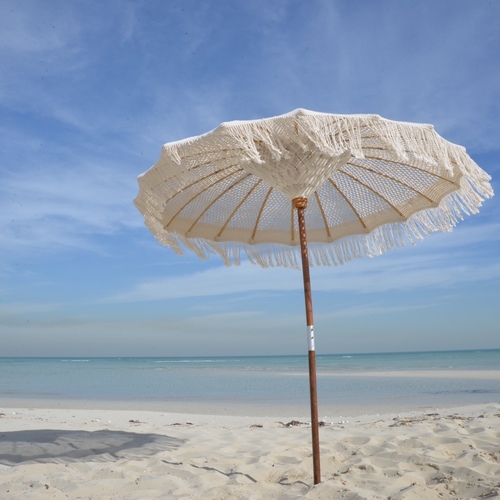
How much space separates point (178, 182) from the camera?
3.90m

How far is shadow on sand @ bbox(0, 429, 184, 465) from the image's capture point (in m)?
4.63

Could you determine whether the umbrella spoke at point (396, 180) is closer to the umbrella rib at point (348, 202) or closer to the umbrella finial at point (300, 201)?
the umbrella rib at point (348, 202)

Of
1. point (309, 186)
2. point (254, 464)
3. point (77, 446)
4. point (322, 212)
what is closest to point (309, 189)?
point (309, 186)

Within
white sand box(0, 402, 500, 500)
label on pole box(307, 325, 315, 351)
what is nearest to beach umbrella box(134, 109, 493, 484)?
label on pole box(307, 325, 315, 351)

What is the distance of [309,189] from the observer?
407 cm

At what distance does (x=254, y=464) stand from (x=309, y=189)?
243cm

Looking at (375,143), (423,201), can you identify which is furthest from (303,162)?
(423,201)

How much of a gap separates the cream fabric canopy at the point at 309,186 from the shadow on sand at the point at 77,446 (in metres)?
2.07

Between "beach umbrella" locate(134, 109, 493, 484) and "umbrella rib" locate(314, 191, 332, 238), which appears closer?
"beach umbrella" locate(134, 109, 493, 484)

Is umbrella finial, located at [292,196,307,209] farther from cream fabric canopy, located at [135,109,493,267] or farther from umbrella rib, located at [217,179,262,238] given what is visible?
umbrella rib, located at [217,179,262,238]

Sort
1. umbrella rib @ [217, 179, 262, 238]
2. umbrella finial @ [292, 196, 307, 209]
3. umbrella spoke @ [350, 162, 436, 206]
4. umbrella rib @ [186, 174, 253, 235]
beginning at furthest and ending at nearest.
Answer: umbrella rib @ [217, 179, 262, 238] < umbrella rib @ [186, 174, 253, 235] < umbrella spoke @ [350, 162, 436, 206] < umbrella finial @ [292, 196, 307, 209]

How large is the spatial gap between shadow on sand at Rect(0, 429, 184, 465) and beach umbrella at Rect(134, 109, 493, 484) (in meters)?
2.06

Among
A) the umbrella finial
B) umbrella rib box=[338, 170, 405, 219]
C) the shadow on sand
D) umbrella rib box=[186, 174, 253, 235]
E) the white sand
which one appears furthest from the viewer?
umbrella rib box=[186, 174, 253, 235]

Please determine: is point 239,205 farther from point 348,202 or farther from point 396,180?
point 396,180
